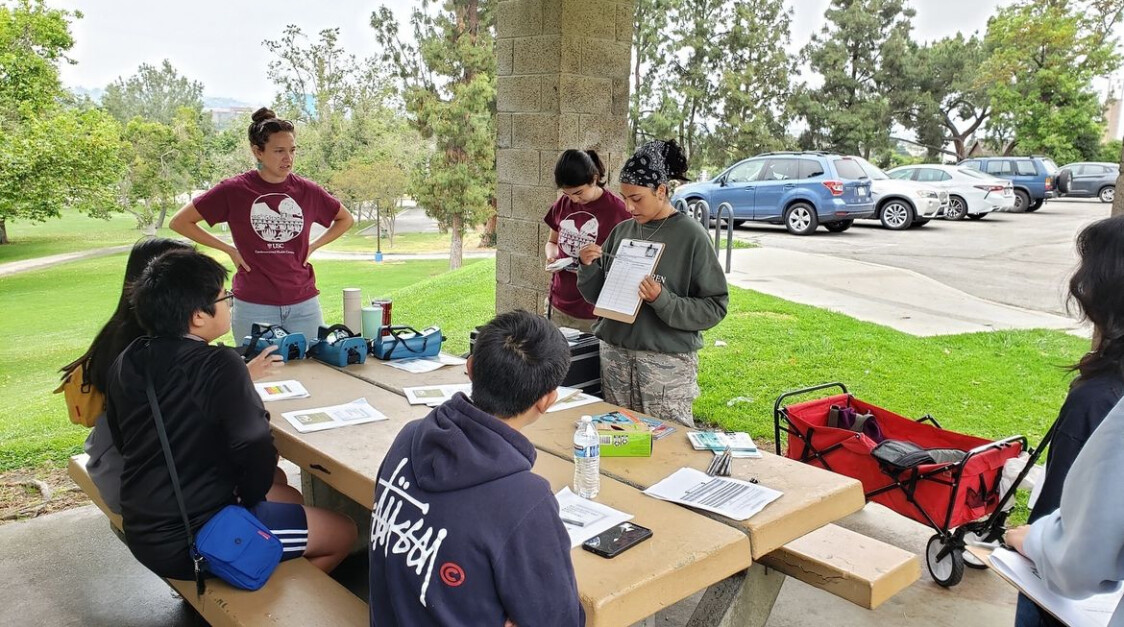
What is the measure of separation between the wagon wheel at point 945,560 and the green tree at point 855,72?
27.9 m

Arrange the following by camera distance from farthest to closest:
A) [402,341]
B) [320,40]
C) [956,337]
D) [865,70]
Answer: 1. [865,70]
2. [320,40]
3. [956,337]
4. [402,341]

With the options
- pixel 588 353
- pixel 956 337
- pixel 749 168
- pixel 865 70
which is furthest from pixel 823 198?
pixel 865 70

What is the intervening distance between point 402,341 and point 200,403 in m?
1.63

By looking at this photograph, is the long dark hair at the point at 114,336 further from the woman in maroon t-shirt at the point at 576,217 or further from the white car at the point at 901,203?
the white car at the point at 901,203

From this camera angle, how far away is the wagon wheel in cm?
341

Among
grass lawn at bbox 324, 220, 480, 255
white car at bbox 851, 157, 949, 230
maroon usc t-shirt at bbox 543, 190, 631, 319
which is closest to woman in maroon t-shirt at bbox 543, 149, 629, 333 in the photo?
maroon usc t-shirt at bbox 543, 190, 631, 319

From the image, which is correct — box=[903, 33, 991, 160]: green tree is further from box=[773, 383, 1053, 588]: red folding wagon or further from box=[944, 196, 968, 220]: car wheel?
box=[773, 383, 1053, 588]: red folding wagon

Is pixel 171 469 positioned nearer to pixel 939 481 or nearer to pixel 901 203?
pixel 939 481

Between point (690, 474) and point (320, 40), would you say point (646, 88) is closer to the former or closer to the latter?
point (320, 40)

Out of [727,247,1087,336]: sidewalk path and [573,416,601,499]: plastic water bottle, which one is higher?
[573,416,601,499]: plastic water bottle

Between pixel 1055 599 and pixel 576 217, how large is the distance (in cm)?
305

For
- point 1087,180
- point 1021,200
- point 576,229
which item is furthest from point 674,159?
point 1087,180

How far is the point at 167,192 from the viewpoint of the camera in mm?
14953

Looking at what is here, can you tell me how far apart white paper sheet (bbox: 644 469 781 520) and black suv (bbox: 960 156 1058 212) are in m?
20.4
